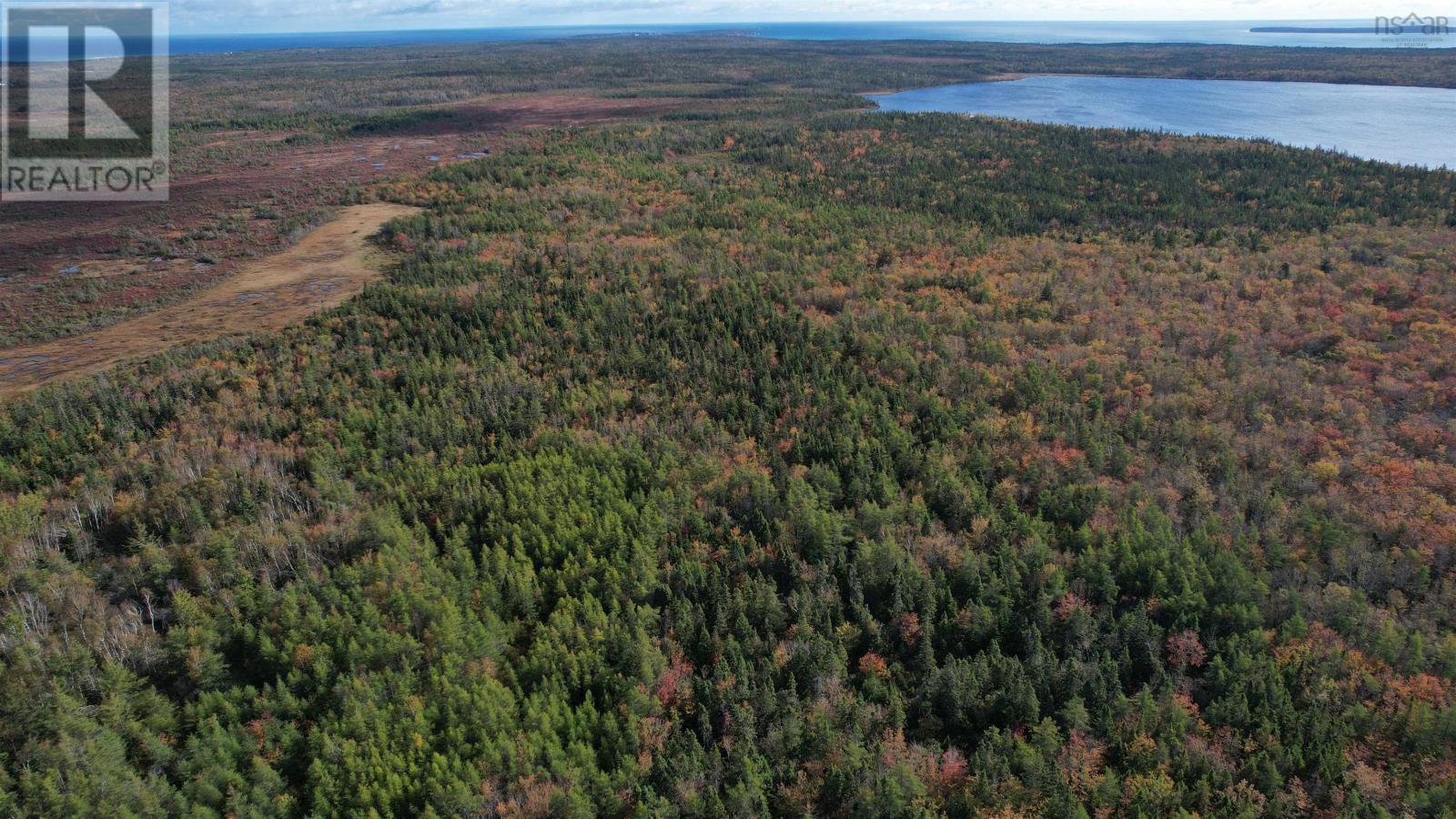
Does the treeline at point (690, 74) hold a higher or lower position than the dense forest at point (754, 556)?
higher

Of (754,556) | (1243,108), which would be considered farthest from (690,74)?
(754,556)

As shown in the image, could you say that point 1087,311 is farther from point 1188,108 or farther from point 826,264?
point 1188,108

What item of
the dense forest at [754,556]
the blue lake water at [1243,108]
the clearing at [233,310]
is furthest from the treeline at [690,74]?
the dense forest at [754,556]

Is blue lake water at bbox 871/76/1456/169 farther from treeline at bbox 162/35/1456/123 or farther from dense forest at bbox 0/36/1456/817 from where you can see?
dense forest at bbox 0/36/1456/817

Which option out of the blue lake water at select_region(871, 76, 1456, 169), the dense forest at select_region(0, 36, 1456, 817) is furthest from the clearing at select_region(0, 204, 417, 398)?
the blue lake water at select_region(871, 76, 1456, 169)

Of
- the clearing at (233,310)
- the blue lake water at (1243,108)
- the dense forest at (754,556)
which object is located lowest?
the dense forest at (754,556)

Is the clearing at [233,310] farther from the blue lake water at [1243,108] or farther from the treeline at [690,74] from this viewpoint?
the blue lake water at [1243,108]
